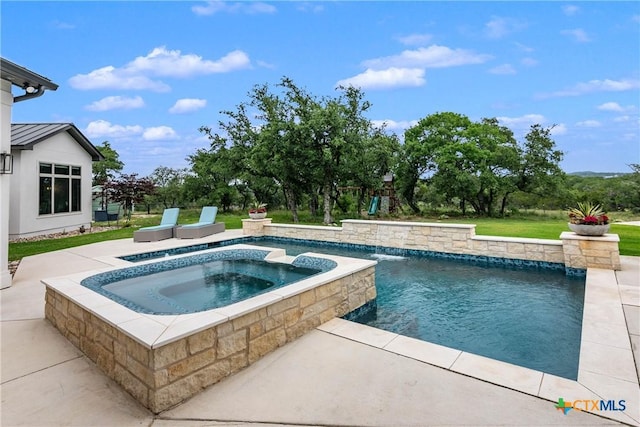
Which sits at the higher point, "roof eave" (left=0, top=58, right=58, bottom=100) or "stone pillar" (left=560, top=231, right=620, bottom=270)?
"roof eave" (left=0, top=58, right=58, bottom=100)

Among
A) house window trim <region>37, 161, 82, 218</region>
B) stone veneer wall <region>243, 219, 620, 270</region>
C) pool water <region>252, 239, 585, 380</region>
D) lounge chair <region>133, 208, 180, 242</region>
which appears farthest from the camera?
house window trim <region>37, 161, 82, 218</region>

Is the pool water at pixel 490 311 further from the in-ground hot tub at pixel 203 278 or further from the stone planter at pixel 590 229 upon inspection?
the in-ground hot tub at pixel 203 278

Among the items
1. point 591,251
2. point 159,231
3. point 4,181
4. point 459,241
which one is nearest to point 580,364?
point 591,251

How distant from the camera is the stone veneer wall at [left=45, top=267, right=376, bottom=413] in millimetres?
2389

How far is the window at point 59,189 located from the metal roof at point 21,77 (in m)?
8.41

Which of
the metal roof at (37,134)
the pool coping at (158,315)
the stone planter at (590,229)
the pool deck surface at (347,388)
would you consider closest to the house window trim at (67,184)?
the metal roof at (37,134)

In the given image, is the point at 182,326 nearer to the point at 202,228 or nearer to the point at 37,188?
the point at 202,228

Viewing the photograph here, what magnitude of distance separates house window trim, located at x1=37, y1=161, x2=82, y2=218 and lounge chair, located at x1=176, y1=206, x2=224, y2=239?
557cm

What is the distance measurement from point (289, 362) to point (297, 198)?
684 inches

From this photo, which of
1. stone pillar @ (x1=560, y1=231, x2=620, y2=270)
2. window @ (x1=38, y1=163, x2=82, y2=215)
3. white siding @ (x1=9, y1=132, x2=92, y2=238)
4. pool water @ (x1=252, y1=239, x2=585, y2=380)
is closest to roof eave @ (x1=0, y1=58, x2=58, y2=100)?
pool water @ (x1=252, y1=239, x2=585, y2=380)

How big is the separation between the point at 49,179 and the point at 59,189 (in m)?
0.57

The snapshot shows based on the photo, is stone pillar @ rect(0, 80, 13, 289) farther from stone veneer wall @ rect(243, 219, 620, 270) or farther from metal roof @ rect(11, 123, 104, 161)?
stone veneer wall @ rect(243, 219, 620, 270)

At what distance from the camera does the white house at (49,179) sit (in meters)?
11.3

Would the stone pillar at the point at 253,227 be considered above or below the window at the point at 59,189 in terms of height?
below
